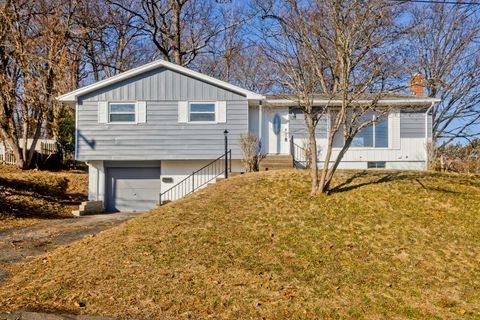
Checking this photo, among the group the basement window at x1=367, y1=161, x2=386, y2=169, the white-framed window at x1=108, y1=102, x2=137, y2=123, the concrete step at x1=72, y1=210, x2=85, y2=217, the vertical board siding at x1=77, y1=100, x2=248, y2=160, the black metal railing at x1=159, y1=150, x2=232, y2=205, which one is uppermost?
the white-framed window at x1=108, y1=102, x2=137, y2=123

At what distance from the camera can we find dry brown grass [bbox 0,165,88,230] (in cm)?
1425

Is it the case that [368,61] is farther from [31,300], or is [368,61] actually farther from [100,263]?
[31,300]

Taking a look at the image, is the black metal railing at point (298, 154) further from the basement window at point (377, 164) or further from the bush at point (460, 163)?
the bush at point (460, 163)

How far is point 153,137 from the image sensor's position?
16.2 m

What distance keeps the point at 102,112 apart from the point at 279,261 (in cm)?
1143

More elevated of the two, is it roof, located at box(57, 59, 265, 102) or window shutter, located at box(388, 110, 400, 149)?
roof, located at box(57, 59, 265, 102)

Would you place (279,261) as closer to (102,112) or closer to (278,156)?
(278,156)

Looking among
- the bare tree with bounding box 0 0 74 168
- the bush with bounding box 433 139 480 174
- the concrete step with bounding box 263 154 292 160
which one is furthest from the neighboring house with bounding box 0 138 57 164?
the bush with bounding box 433 139 480 174

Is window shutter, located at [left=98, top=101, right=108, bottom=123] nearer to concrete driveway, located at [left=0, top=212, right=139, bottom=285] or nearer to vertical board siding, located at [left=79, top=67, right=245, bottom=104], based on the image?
vertical board siding, located at [left=79, top=67, right=245, bottom=104]

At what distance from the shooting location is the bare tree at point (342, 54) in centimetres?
977

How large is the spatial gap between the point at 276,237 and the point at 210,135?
28.0ft

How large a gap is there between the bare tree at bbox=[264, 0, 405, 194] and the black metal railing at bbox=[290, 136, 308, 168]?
551cm

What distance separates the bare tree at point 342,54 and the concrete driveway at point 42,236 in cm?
624

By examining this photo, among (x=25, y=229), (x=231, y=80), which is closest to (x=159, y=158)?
(x=25, y=229)
